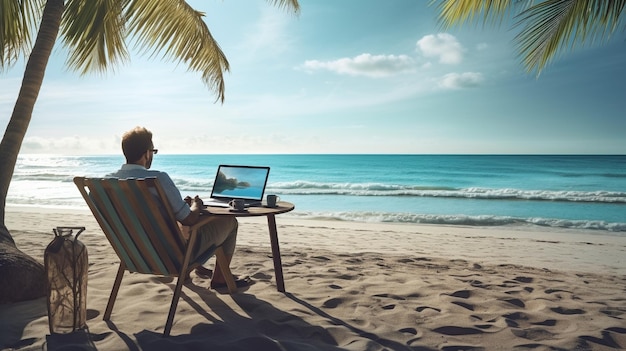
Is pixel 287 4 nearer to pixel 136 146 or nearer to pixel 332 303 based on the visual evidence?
pixel 136 146

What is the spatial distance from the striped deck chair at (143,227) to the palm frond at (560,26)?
152 inches

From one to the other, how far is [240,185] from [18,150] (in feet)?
6.71

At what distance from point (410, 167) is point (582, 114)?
545 inches

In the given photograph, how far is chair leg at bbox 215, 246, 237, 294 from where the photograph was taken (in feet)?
10.2

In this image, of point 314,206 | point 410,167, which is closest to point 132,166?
point 314,206

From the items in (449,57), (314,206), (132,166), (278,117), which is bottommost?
(314,206)

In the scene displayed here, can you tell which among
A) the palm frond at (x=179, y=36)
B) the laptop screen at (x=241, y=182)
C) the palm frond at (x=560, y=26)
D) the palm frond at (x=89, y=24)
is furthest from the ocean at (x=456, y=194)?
the laptop screen at (x=241, y=182)

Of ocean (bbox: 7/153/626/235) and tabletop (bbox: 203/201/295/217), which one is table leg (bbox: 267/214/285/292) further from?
ocean (bbox: 7/153/626/235)

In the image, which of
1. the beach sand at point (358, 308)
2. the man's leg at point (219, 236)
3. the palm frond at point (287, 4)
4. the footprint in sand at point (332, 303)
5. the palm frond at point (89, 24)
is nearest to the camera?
the beach sand at point (358, 308)

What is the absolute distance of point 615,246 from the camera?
21.8ft

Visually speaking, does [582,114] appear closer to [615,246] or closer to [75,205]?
[615,246]

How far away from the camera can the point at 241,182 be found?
353 centimetres

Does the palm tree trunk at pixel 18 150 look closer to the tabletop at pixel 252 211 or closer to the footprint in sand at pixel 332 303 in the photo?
the tabletop at pixel 252 211

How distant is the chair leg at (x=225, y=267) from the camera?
10.2 feet
